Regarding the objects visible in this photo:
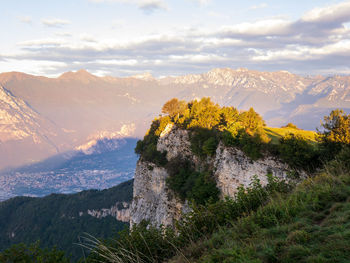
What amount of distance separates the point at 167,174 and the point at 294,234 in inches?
1270

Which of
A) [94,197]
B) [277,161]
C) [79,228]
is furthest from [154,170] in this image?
[94,197]

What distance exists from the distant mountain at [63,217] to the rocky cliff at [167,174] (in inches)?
2142

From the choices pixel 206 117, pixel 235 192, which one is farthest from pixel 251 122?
pixel 235 192

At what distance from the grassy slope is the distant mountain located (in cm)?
8974

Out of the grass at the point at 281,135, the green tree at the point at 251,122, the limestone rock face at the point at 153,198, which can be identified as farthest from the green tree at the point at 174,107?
the green tree at the point at 251,122

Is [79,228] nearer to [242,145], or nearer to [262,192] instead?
[242,145]

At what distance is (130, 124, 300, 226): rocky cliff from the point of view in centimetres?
2514

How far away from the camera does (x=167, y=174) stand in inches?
1505

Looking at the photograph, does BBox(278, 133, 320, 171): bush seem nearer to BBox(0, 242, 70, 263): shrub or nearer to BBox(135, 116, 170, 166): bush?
BBox(0, 242, 70, 263): shrub

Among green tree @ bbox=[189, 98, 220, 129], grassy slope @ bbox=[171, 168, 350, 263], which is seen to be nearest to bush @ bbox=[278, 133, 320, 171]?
grassy slope @ bbox=[171, 168, 350, 263]

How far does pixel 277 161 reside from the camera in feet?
78.9

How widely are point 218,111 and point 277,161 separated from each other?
53.3 feet

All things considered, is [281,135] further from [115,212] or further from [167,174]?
[115,212]

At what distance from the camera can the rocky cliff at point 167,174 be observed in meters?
25.1
